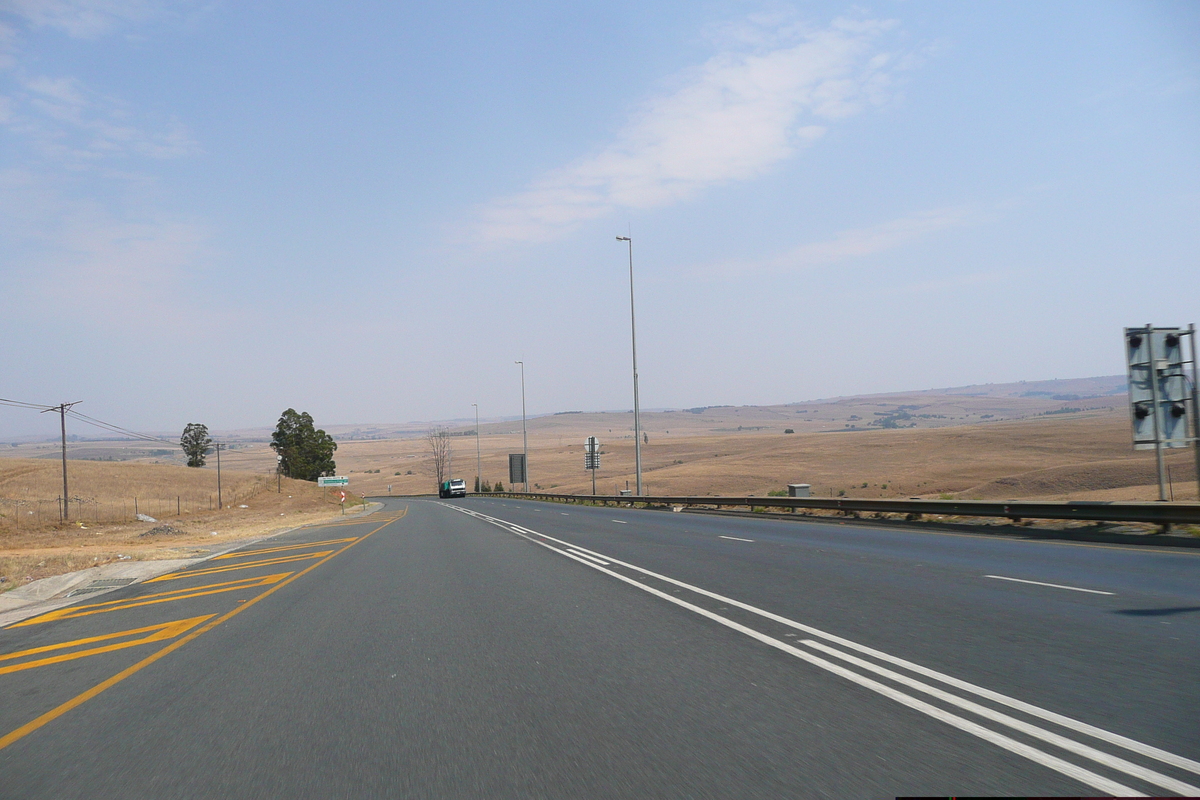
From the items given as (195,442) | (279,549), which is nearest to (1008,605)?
(279,549)

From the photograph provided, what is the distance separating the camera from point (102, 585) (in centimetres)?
1555

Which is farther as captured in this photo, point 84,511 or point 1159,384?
point 84,511

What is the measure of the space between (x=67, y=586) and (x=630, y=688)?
45.8 feet

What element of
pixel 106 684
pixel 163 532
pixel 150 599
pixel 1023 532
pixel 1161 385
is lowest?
pixel 163 532

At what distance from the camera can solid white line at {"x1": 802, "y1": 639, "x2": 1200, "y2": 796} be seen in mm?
4148

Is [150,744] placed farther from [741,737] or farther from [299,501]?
[299,501]

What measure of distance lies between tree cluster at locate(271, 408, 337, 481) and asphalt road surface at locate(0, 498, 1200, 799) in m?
116

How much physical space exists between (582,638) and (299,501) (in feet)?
254

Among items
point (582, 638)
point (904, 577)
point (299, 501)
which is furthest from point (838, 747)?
point (299, 501)

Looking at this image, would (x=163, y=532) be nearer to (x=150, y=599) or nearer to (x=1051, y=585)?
(x=150, y=599)

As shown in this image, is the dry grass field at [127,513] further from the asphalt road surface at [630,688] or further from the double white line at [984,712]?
the double white line at [984,712]

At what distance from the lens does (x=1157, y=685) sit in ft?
19.5

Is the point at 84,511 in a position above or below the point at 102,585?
below

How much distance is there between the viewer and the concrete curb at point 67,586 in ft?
42.0
